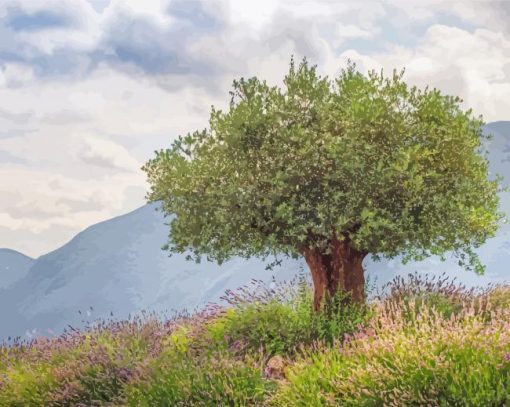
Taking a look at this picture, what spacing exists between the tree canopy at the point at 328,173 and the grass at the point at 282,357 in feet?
5.11

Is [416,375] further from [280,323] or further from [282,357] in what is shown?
[280,323]

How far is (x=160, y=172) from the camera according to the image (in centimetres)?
1702

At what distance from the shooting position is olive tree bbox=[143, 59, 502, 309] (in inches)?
586

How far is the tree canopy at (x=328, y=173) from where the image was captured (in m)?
14.9

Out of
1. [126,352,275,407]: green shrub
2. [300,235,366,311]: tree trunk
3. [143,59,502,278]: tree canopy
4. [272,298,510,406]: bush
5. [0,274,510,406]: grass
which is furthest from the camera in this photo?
[300,235,366,311]: tree trunk

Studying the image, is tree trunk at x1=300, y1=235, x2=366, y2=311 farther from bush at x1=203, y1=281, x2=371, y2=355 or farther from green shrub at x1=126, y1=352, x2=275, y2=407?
green shrub at x1=126, y1=352, x2=275, y2=407

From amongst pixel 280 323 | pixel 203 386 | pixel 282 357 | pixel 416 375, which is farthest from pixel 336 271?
pixel 416 375

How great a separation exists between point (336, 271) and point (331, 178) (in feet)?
8.90

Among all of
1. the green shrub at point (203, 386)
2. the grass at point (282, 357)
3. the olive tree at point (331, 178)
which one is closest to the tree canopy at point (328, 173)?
the olive tree at point (331, 178)

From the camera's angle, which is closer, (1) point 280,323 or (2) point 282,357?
(2) point 282,357

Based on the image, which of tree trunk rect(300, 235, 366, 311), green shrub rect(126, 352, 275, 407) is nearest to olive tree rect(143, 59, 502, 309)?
tree trunk rect(300, 235, 366, 311)

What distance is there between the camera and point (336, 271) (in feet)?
54.4

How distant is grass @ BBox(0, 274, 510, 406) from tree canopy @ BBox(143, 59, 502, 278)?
1556 millimetres

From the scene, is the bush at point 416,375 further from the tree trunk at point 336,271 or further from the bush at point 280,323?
the tree trunk at point 336,271
